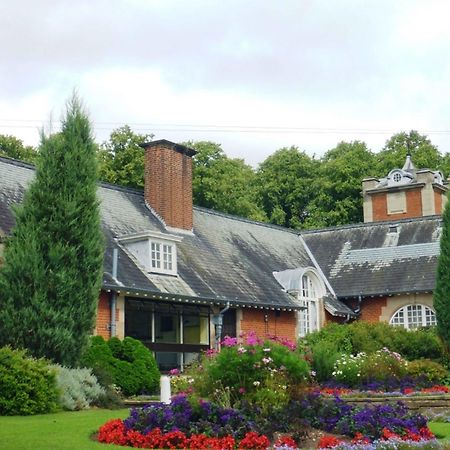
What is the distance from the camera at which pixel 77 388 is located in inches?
631

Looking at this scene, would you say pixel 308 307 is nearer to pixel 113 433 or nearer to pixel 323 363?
pixel 323 363

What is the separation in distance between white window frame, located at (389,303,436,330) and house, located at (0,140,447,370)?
4cm

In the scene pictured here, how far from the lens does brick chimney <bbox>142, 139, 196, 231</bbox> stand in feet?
91.1

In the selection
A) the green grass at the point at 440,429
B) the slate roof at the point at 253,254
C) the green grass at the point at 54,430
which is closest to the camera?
the green grass at the point at 54,430

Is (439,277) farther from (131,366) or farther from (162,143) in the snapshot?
(131,366)

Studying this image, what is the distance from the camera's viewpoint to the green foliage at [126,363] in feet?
62.7

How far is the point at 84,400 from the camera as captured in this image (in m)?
16.1

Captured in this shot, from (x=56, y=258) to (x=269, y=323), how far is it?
39.5 ft

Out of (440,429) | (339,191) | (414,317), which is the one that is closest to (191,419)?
(440,429)

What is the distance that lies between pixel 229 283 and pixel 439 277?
7.57 metres

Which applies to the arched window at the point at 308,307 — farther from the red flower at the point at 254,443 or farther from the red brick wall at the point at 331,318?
the red flower at the point at 254,443

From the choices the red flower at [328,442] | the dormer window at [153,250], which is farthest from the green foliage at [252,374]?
the dormer window at [153,250]

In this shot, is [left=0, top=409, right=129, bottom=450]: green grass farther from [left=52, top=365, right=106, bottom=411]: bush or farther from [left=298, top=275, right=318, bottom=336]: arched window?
[left=298, top=275, right=318, bottom=336]: arched window

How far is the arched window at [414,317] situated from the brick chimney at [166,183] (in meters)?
9.34
